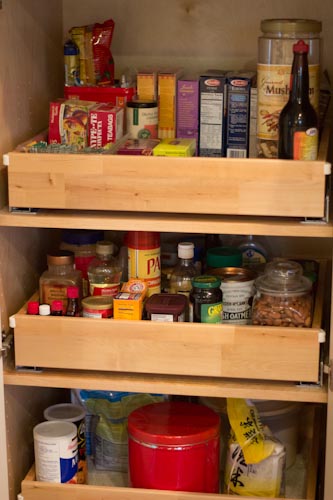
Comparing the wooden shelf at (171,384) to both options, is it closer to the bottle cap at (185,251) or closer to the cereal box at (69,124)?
the bottle cap at (185,251)

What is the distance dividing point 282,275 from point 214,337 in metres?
0.20

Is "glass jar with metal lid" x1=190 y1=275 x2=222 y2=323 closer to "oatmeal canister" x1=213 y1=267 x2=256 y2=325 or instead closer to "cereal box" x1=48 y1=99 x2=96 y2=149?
"oatmeal canister" x1=213 y1=267 x2=256 y2=325

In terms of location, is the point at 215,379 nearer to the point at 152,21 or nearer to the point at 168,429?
the point at 168,429

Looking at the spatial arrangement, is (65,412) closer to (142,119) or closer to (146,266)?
(146,266)

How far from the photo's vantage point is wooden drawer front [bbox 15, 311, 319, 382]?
175 centimetres

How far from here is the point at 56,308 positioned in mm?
1816

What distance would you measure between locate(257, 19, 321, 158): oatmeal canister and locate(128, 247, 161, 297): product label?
30 centimetres

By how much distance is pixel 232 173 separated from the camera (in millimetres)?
1685

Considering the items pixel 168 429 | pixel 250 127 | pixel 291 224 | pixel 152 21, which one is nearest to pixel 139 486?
pixel 168 429

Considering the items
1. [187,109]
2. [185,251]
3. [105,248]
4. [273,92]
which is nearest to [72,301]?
[105,248]

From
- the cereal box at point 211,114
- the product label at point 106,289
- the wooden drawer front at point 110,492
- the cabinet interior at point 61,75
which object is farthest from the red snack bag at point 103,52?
the wooden drawer front at point 110,492

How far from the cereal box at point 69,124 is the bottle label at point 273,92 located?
1.14 ft

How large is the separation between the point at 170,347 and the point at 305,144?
0.46 metres

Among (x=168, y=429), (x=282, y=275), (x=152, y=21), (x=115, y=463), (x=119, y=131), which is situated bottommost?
(x=115, y=463)
